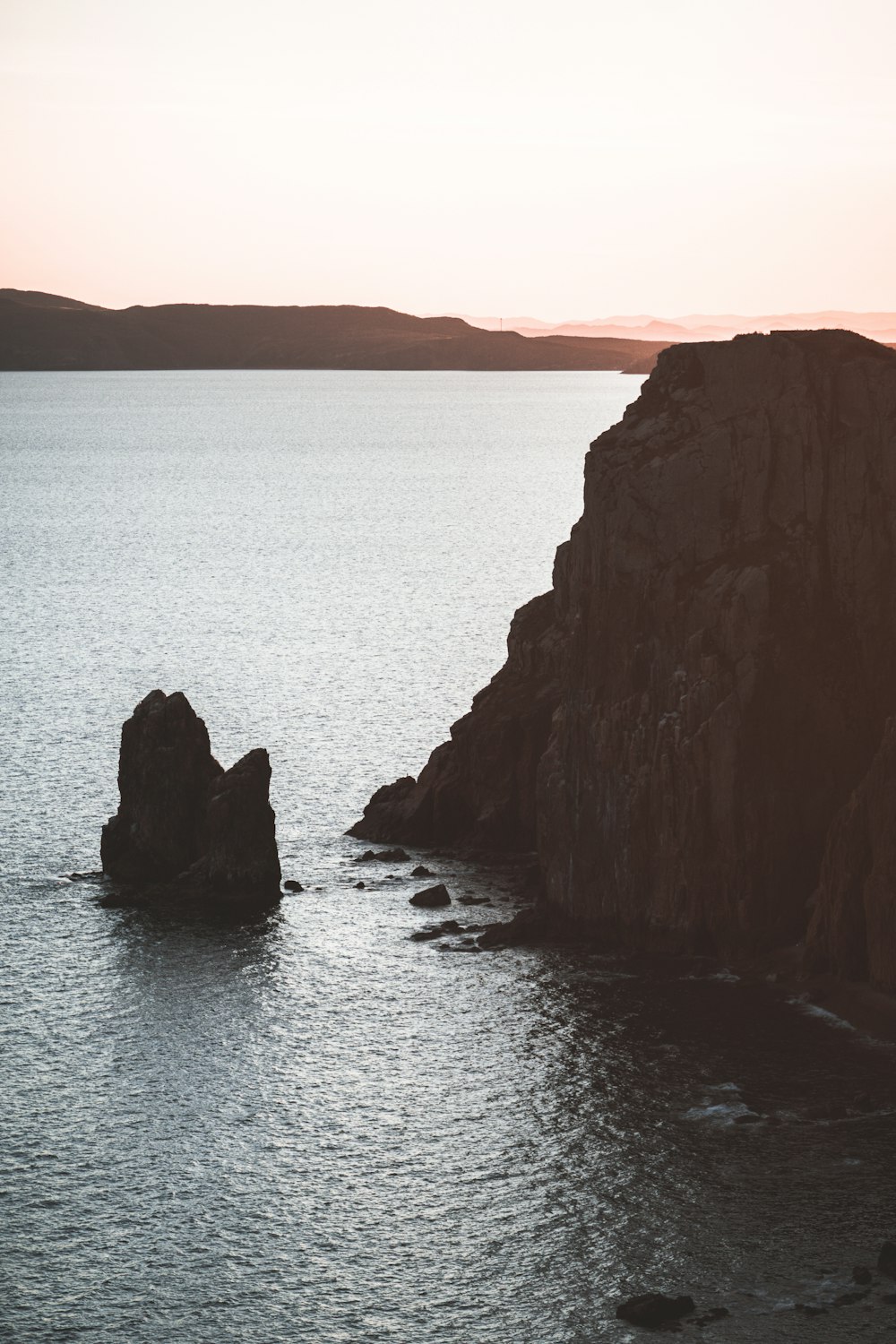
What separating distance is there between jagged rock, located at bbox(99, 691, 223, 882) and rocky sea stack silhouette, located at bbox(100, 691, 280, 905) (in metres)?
0.04

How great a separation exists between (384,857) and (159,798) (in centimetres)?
1182

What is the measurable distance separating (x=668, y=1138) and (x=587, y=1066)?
6.29 meters

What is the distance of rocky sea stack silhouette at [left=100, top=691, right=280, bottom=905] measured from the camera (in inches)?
3214

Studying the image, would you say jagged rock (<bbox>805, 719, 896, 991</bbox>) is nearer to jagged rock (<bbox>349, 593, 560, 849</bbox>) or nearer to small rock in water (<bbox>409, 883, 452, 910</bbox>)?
small rock in water (<bbox>409, 883, 452, 910</bbox>)

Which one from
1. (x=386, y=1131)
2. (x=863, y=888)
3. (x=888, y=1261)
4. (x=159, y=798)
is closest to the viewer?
(x=888, y=1261)

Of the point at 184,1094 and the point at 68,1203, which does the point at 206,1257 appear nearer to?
the point at 68,1203

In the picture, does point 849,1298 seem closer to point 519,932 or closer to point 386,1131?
point 386,1131

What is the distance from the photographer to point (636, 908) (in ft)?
246

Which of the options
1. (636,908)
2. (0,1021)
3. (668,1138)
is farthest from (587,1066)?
(0,1021)

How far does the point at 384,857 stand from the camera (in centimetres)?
8781

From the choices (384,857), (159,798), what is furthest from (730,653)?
(159,798)

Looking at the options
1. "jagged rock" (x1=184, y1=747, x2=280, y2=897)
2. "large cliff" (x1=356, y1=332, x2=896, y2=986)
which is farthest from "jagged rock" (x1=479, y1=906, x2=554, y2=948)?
"jagged rock" (x1=184, y1=747, x2=280, y2=897)

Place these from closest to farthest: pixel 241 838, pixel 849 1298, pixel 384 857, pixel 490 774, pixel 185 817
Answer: pixel 849 1298 < pixel 241 838 < pixel 185 817 < pixel 384 857 < pixel 490 774

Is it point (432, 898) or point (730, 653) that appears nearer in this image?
point (730, 653)
